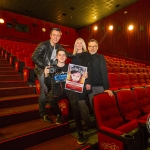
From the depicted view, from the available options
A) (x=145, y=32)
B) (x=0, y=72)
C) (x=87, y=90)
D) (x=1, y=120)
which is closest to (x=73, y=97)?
(x=87, y=90)

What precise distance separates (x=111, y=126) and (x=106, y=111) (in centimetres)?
15

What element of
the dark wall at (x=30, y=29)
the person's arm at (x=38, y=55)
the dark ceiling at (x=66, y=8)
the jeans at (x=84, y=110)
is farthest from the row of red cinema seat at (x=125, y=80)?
the dark wall at (x=30, y=29)

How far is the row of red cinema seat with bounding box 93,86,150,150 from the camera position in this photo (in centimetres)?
116

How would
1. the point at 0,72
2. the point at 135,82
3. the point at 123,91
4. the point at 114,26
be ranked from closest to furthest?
the point at 123,91 < the point at 0,72 < the point at 135,82 < the point at 114,26

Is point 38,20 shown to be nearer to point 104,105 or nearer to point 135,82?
point 135,82

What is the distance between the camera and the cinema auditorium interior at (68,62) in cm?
139

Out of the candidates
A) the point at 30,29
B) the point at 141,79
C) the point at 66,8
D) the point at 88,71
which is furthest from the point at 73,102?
the point at 30,29

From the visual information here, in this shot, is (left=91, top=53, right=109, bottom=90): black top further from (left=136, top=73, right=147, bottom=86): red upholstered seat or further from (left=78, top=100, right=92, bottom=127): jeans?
(left=136, top=73, right=147, bottom=86): red upholstered seat

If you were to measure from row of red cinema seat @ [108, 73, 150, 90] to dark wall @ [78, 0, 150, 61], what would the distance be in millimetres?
4172

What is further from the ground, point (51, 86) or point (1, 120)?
point (51, 86)

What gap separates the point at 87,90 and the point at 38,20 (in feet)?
33.9

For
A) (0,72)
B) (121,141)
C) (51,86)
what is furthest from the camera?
(0,72)

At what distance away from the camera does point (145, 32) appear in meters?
7.72

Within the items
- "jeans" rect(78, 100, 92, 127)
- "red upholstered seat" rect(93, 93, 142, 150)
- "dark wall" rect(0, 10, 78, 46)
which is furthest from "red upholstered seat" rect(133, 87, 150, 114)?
"dark wall" rect(0, 10, 78, 46)
